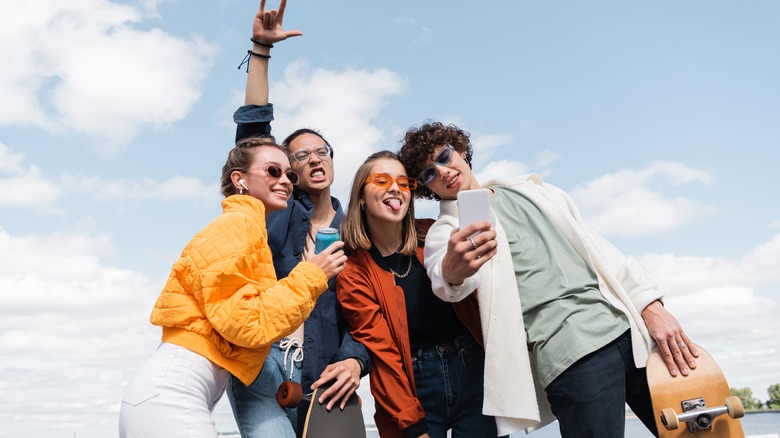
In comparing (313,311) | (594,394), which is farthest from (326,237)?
(594,394)

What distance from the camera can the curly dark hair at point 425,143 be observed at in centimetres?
424

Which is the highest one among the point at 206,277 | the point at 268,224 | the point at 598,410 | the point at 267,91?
the point at 267,91

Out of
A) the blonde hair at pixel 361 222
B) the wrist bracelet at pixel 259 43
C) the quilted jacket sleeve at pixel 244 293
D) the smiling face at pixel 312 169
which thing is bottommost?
the quilted jacket sleeve at pixel 244 293

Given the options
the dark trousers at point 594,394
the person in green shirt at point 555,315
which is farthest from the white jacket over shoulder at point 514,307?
the dark trousers at point 594,394

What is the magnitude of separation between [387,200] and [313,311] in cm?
85

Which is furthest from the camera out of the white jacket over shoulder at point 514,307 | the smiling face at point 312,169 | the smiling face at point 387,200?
the smiling face at point 312,169

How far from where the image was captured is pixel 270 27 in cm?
462

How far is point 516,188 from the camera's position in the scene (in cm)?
405

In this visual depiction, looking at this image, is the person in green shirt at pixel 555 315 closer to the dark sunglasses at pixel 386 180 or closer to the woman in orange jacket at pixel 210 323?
the dark sunglasses at pixel 386 180

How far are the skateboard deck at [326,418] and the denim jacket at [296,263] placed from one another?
0.15m

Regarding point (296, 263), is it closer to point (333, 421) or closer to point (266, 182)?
point (266, 182)

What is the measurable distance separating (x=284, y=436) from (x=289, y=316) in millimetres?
817

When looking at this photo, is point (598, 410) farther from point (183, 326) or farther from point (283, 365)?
point (183, 326)

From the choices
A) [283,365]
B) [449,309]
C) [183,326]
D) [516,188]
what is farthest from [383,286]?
[183,326]
